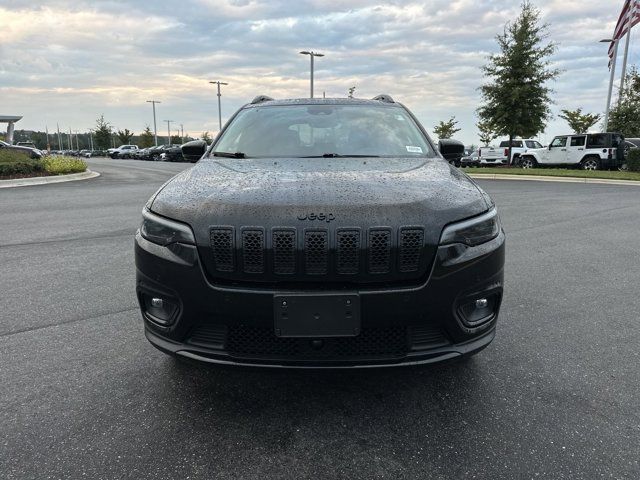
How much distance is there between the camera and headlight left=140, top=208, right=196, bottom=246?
219 centimetres

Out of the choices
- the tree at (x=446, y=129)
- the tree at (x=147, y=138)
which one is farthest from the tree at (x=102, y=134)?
the tree at (x=446, y=129)

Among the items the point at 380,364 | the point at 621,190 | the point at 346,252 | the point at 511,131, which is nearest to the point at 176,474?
the point at 380,364

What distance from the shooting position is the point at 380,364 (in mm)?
2133

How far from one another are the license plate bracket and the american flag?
2646 cm

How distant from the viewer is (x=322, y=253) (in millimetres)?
2053

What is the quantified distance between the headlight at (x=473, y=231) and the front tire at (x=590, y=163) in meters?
23.6

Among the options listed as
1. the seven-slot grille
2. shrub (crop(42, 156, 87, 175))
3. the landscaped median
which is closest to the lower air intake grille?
the seven-slot grille

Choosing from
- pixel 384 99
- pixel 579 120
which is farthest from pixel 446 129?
pixel 384 99

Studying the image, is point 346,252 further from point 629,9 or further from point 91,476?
point 629,9

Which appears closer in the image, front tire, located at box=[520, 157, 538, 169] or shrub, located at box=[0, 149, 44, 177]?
shrub, located at box=[0, 149, 44, 177]

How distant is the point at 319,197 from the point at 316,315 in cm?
56

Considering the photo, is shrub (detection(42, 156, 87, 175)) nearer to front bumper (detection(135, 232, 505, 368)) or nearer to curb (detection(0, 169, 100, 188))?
curb (detection(0, 169, 100, 188))

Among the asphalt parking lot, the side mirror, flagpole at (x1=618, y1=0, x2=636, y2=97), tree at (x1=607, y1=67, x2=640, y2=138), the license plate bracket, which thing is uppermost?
flagpole at (x1=618, y1=0, x2=636, y2=97)

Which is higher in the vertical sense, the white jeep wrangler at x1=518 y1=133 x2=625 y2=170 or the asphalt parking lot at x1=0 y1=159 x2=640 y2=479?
the white jeep wrangler at x1=518 y1=133 x2=625 y2=170
